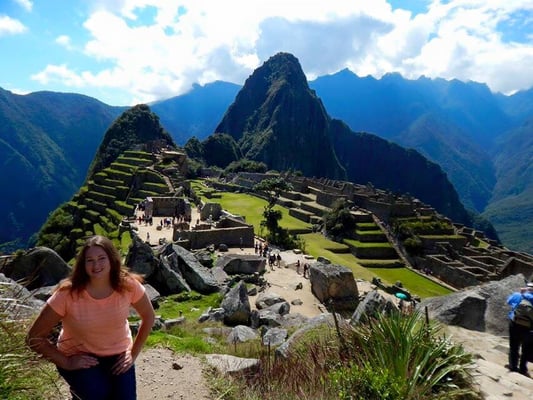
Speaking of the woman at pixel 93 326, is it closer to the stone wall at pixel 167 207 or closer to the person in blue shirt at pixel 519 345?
the person in blue shirt at pixel 519 345

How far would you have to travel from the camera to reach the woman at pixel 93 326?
321 cm

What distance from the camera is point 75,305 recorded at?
3252 mm

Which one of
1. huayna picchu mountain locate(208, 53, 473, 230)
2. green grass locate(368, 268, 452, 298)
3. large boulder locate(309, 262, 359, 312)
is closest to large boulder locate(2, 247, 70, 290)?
large boulder locate(309, 262, 359, 312)

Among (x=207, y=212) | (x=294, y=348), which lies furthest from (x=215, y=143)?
(x=294, y=348)

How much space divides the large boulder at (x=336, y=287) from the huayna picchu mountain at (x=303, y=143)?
428 ft

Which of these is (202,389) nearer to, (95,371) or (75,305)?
(95,371)

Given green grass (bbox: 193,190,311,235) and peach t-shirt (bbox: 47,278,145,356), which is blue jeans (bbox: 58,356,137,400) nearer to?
peach t-shirt (bbox: 47,278,145,356)

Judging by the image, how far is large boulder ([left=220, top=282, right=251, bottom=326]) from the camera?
11.0m

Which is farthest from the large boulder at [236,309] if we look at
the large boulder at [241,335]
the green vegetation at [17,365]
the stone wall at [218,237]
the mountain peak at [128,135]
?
the mountain peak at [128,135]

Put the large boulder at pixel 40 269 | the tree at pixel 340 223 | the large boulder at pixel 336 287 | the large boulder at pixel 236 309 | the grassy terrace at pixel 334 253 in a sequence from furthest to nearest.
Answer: the tree at pixel 340 223 → the grassy terrace at pixel 334 253 → the large boulder at pixel 336 287 → the large boulder at pixel 40 269 → the large boulder at pixel 236 309

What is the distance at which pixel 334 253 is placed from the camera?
39.8 meters

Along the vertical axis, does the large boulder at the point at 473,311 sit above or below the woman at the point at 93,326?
below

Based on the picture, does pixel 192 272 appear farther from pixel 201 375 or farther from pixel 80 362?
pixel 80 362

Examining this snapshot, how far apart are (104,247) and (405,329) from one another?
3102 mm
